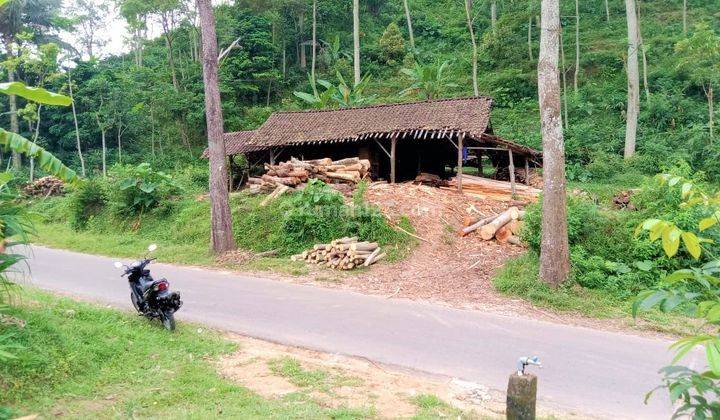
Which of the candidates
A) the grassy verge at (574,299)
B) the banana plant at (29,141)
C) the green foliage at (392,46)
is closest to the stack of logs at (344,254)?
the grassy verge at (574,299)

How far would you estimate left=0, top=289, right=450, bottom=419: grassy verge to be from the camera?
455 centimetres

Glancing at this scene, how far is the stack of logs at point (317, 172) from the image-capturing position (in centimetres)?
1612

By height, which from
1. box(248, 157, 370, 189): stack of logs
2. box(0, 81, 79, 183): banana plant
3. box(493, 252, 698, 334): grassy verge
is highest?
box(0, 81, 79, 183): banana plant

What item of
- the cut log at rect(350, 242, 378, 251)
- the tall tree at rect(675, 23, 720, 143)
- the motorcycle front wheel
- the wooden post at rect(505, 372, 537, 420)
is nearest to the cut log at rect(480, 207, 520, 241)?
the cut log at rect(350, 242, 378, 251)

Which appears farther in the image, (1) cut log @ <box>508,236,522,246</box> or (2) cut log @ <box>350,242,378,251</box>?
(1) cut log @ <box>508,236,522,246</box>

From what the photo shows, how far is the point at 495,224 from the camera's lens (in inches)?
512

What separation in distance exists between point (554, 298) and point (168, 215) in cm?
1409

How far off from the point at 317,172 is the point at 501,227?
6.77 m

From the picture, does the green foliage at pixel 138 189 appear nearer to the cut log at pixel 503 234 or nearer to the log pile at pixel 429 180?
the log pile at pixel 429 180

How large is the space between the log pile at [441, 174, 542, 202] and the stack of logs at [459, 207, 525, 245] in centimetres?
288

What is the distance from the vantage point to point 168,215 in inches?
696

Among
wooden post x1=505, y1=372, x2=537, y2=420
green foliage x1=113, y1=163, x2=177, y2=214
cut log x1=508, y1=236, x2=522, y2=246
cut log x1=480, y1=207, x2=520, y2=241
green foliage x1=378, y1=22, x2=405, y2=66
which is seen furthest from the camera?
green foliage x1=378, y1=22, x2=405, y2=66

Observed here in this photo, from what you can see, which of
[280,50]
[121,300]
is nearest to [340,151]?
[121,300]

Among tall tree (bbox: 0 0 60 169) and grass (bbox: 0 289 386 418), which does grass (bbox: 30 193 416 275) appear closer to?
grass (bbox: 0 289 386 418)
